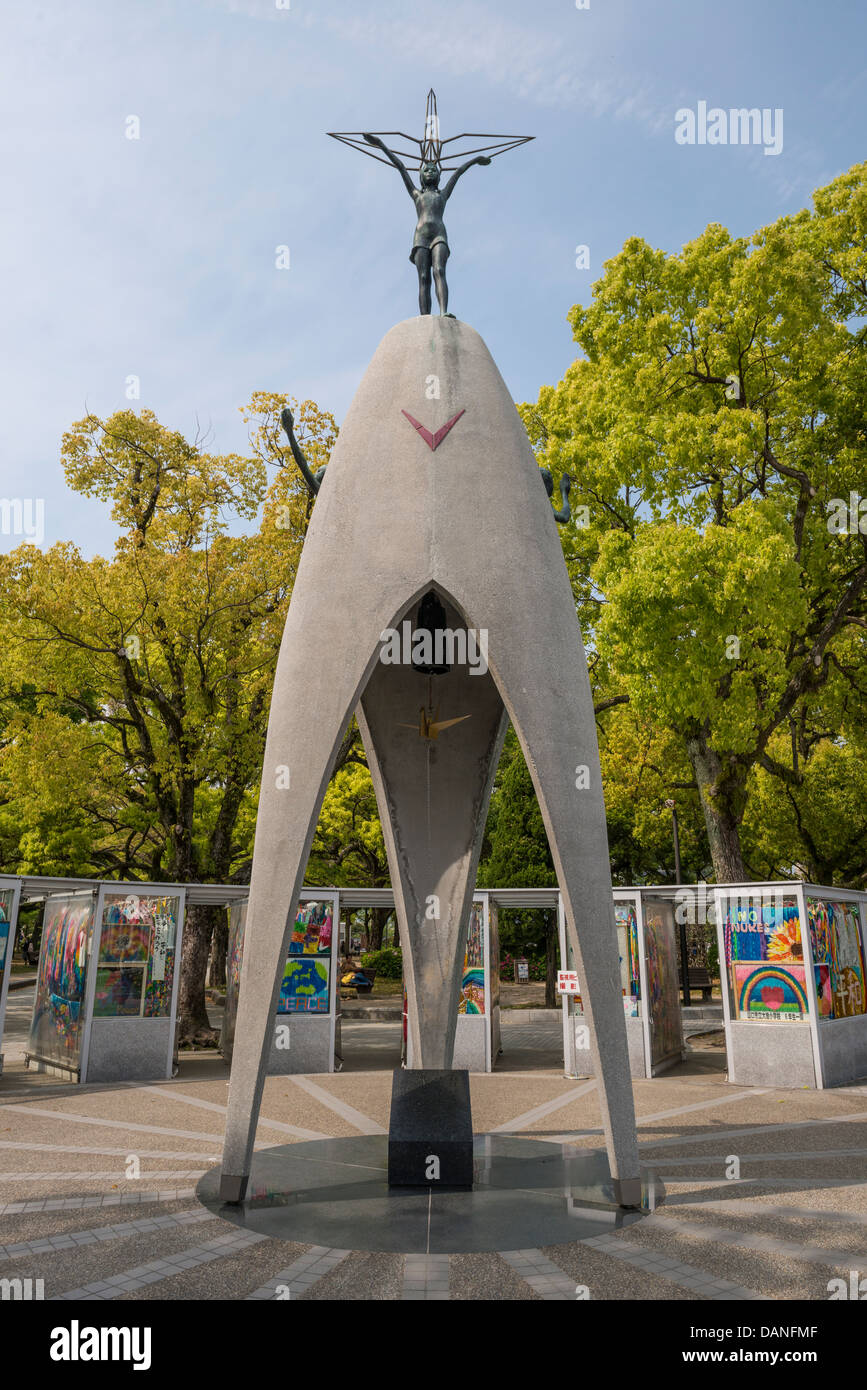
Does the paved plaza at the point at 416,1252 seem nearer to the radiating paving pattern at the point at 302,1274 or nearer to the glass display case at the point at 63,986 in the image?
the radiating paving pattern at the point at 302,1274

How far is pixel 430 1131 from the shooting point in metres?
7.94

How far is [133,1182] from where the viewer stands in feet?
25.5

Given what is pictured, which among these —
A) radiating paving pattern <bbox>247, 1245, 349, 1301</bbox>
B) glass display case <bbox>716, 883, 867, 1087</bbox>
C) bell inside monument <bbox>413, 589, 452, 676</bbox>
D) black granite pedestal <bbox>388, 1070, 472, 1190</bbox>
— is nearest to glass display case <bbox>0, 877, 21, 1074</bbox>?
bell inside monument <bbox>413, 589, 452, 676</bbox>

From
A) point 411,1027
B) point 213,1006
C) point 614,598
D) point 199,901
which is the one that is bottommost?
point 213,1006

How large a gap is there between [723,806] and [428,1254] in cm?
A: 1332

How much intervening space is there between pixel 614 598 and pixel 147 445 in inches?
455

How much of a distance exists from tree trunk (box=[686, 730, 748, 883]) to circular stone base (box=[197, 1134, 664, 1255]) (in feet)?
32.1

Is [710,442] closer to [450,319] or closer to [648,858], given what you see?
[450,319]

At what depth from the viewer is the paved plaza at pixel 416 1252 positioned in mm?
5441

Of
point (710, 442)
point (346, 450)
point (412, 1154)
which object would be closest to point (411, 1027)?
point (412, 1154)

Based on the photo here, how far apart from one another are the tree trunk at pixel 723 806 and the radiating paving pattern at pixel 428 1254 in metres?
5.85

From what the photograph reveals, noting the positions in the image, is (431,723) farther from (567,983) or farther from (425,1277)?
(567,983)

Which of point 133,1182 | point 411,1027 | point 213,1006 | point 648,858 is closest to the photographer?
point 133,1182

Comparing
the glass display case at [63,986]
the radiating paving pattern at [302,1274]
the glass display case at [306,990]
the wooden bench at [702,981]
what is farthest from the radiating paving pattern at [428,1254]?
the wooden bench at [702,981]
